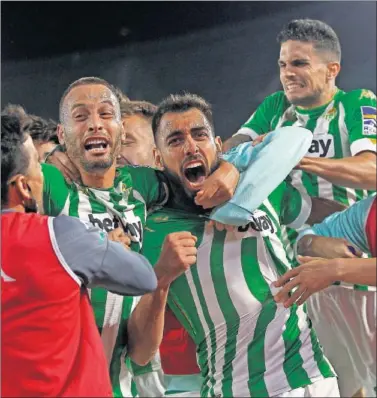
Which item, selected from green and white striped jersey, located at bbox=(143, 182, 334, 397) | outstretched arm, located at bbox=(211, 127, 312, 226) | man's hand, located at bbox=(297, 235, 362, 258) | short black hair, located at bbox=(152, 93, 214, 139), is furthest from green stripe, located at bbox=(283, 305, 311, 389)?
short black hair, located at bbox=(152, 93, 214, 139)

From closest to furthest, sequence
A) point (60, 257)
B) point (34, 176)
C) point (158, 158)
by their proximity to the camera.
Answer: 1. point (60, 257)
2. point (34, 176)
3. point (158, 158)

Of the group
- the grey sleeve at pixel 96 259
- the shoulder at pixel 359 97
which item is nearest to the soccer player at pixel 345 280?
the shoulder at pixel 359 97

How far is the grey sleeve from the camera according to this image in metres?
1.37

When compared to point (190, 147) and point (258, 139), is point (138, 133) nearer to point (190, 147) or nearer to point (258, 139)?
point (190, 147)

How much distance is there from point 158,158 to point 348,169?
1.25 ft

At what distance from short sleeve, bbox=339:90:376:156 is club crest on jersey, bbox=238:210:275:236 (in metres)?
0.22

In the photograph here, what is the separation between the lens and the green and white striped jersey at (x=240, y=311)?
153cm

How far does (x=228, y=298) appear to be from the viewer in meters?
1.54

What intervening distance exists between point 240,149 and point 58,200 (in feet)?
1.25

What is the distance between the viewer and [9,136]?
1487mm

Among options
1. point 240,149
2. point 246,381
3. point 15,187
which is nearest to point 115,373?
point 246,381

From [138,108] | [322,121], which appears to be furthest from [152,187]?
[322,121]

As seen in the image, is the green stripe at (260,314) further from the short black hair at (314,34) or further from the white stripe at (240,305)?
the short black hair at (314,34)

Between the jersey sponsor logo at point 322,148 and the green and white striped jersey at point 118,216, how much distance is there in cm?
31
